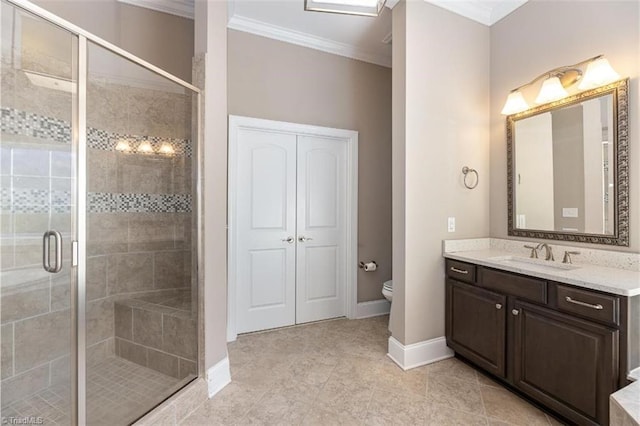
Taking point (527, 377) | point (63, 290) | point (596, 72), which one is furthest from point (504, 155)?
point (63, 290)

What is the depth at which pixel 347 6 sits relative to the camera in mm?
1285

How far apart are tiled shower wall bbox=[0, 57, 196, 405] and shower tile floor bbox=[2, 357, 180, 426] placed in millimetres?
70

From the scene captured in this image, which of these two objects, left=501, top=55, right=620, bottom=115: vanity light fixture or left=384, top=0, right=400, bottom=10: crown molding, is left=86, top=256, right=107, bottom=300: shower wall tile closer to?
left=384, top=0, right=400, bottom=10: crown molding

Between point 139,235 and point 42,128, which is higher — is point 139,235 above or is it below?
below

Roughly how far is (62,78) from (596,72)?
317 cm

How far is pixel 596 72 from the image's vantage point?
1803 millimetres

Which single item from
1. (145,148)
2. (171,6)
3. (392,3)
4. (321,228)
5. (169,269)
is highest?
(171,6)

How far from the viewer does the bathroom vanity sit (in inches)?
55.7

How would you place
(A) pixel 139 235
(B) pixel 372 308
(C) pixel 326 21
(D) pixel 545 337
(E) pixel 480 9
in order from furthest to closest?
(B) pixel 372 308
(C) pixel 326 21
(E) pixel 480 9
(A) pixel 139 235
(D) pixel 545 337

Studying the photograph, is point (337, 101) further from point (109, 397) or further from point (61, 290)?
point (109, 397)

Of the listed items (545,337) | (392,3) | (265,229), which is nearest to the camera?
(545,337)

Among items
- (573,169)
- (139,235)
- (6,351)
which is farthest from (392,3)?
(6,351)

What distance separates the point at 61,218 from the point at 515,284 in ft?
8.93

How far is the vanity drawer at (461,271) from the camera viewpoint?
2.17 m
